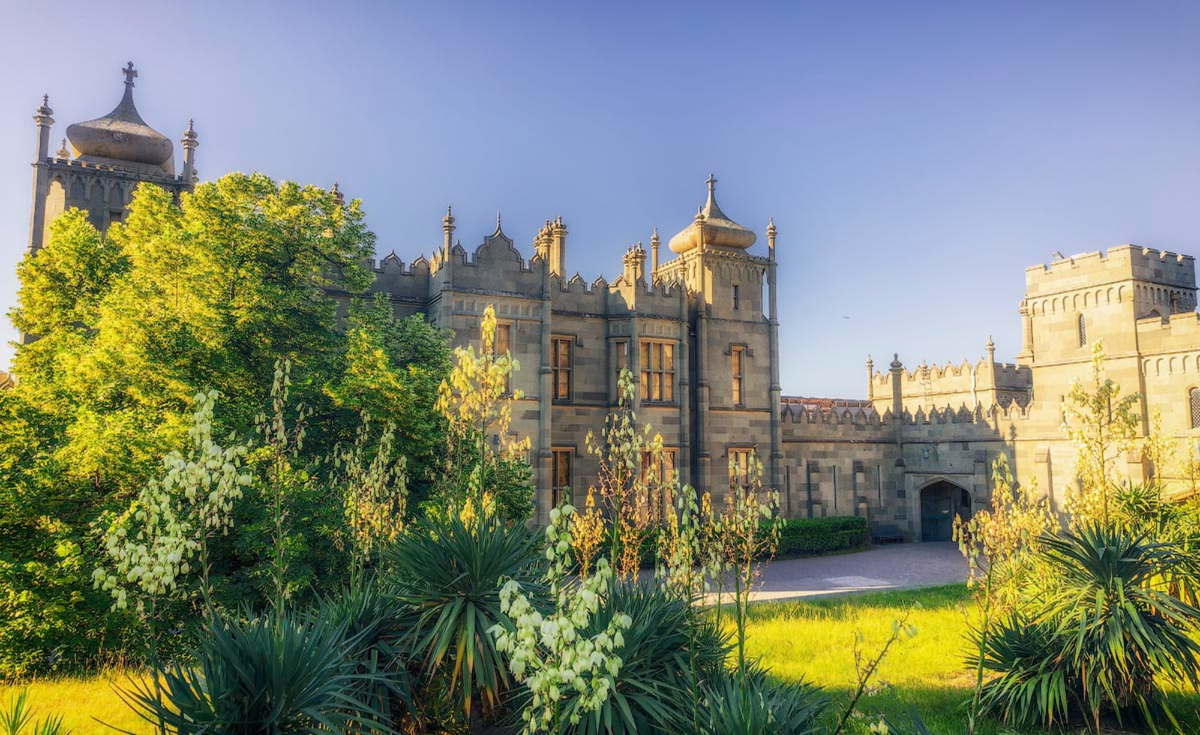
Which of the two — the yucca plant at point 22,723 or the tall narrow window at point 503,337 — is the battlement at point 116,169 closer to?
the tall narrow window at point 503,337

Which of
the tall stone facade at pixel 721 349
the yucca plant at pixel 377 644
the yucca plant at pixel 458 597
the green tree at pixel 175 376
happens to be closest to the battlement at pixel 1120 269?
the tall stone facade at pixel 721 349

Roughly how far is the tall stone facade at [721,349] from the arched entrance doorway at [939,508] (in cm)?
6

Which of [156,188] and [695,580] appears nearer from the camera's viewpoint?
[695,580]

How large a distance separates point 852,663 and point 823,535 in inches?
569

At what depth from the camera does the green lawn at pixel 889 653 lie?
327 inches

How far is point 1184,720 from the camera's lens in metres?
7.90

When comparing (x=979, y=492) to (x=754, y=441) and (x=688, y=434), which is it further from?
(x=688, y=434)

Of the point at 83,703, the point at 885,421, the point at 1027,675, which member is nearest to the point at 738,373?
the point at 885,421

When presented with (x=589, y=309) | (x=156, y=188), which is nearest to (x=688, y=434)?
(x=589, y=309)

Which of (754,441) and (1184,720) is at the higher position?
(754,441)

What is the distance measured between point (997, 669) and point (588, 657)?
7415mm

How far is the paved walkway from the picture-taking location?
56.6 feet

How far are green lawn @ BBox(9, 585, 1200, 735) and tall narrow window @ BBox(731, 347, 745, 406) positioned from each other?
934cm

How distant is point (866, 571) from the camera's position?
66.2ft
